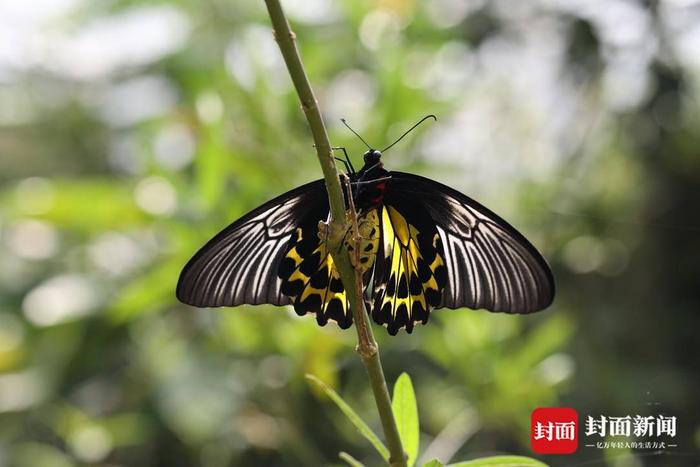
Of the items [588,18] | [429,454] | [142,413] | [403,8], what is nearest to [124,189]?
[142,413]

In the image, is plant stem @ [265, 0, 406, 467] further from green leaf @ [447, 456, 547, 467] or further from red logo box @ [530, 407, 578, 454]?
red logo box @ [530, 407, 578, 454]

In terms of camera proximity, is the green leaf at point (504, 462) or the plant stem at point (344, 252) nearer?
the plant stem at point (344, 252)

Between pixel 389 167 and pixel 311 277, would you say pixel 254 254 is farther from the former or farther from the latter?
pixel 389 167

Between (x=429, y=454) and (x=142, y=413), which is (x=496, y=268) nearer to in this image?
(x=429, y=454)

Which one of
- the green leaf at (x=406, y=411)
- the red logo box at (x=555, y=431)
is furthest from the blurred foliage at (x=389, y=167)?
the green leaf at (x=406, y=411)

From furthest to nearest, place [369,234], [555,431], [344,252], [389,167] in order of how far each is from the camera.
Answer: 1. [389,167]
2. [555,431]
3. [369,234]
4. [344,252]

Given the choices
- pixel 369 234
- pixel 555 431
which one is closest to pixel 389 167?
pixel 555 431

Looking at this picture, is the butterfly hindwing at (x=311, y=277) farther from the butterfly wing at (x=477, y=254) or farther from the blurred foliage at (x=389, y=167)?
the blurred foliage at (x=389, y=167)
